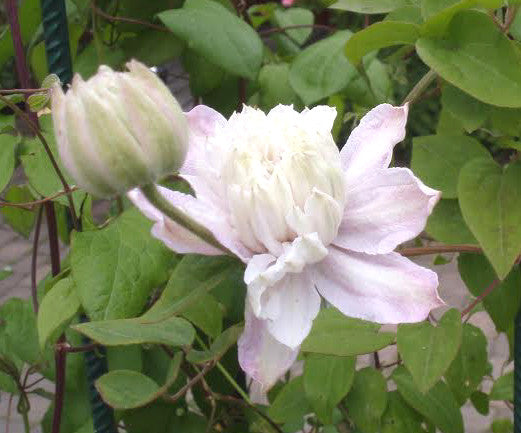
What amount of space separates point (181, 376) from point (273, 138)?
1.75 ft

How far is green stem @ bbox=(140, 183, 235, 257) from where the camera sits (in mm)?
335

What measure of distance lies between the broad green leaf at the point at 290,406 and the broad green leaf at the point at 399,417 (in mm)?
82

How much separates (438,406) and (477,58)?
365 mm

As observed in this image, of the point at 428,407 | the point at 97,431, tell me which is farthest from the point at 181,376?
the point at 428,407

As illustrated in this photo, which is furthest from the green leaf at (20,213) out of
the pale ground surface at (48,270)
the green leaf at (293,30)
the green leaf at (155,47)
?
the pale ground surface at (48,270)

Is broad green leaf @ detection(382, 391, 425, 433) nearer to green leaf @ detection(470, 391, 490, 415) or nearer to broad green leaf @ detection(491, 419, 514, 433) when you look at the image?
green leaf @ detection(470, 391, 490, 415)

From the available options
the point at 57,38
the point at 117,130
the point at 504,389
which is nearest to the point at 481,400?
the point at 504,389

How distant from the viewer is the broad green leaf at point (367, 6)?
0.65m

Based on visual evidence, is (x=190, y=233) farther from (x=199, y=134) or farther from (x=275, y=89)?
(x=275, y=89)

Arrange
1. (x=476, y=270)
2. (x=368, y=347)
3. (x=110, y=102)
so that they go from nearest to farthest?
(x=110, y=102) < (x=368, y=347) < (x=476, y=270)

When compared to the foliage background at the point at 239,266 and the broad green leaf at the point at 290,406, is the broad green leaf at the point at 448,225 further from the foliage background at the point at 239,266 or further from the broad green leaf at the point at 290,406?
the broad green leaf at the point at 290,406

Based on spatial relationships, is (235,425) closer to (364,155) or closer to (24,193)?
(24,193)

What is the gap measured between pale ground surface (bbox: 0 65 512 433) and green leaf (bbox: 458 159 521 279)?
1.20 metres

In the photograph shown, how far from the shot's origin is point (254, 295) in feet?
1.16
